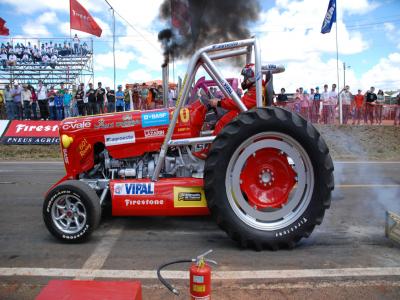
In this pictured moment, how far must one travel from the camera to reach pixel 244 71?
184 inches

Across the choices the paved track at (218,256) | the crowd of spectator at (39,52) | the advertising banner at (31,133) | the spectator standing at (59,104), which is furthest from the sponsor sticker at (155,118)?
the crowd of spectator at (39,52)

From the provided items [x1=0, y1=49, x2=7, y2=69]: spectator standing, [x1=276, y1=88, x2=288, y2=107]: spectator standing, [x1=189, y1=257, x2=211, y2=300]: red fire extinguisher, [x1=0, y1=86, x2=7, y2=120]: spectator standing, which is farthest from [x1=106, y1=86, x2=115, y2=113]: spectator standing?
[x1=189, y1=257, x2=211, y2=300]: red fire extinguisher

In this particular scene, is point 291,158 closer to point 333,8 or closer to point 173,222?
point 173,222

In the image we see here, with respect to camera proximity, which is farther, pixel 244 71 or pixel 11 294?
pixel 244 71

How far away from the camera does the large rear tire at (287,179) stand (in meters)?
4.12

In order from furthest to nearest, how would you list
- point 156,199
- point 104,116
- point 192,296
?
point 104,116 → point 156,199 → point 192,296

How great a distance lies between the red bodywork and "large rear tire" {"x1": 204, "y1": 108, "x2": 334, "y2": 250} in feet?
1.42

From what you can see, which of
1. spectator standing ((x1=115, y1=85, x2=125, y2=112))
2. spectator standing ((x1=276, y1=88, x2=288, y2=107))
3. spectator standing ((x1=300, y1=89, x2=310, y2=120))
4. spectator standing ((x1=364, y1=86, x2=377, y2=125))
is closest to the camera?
spectator standing ((x1=276, y1=88, x2=288, y2=107))

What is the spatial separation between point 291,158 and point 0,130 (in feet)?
43.6

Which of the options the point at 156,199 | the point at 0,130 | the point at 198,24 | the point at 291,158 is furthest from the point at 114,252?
the point at 0,130

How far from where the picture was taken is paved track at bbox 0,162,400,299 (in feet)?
11.1

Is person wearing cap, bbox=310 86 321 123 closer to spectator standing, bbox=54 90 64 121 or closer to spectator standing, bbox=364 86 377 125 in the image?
spectator standing, bbox=364 86 377 125

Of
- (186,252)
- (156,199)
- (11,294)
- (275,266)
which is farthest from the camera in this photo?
(156,199)

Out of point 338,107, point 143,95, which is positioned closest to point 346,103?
point 338,107
